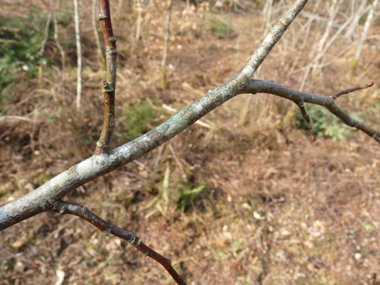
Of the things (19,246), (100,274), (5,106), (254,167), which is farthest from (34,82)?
(254,167)

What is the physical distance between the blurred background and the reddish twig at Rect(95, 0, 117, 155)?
9.31ft

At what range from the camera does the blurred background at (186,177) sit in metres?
3.06

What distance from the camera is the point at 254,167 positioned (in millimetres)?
4449

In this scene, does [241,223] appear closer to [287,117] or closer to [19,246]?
[287,117]

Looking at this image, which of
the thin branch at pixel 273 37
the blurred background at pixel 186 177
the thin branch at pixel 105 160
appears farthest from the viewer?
the blurred background at pixel 186 177

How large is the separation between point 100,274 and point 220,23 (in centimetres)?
889

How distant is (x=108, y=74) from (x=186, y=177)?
3.28 m

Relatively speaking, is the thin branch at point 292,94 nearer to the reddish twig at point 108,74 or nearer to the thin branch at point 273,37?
the thin branch at point 273,37

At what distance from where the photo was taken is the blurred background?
306 cm

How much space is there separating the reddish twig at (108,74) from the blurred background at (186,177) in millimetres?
2836

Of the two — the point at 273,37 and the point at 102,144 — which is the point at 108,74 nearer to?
the point at 102,144

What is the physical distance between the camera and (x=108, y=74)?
68 cm

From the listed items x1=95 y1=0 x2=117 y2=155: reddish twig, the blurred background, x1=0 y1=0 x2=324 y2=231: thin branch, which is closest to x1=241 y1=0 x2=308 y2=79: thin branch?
x1=0 y1=0 x2=324 y2=231: thin branch

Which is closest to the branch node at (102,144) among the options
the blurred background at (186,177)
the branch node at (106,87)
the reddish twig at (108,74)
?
the reddish twig at (108,74)
